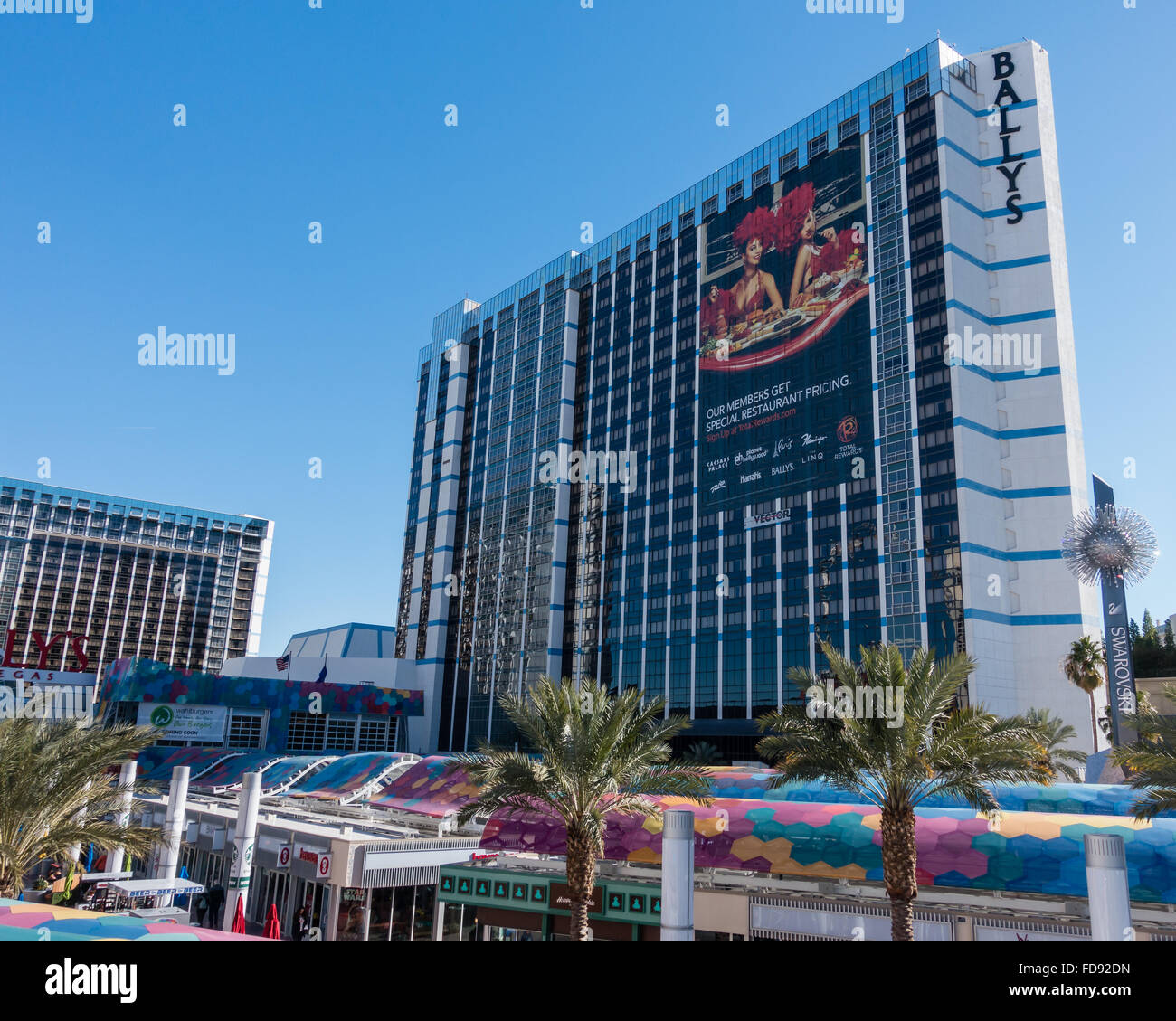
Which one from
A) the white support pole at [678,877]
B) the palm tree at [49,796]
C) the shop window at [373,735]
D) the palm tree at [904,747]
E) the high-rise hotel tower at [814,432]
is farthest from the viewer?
the shop window at [373,735]

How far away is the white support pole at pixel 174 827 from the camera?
31.7 m

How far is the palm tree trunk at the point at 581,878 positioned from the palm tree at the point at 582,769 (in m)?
0.02

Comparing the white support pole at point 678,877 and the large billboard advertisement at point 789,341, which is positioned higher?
the large billboard advertisement at point 789,341

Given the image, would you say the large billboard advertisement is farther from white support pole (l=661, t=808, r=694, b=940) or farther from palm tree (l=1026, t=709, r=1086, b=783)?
white support pole (l=661, t=808, r=694, b=940)

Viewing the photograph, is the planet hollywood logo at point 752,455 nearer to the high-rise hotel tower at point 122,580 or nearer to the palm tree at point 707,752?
the palm tree at point 707,752

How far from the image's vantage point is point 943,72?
274 ft

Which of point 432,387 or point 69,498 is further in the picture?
point 69,498

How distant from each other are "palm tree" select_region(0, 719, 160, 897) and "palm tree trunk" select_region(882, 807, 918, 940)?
20.5m

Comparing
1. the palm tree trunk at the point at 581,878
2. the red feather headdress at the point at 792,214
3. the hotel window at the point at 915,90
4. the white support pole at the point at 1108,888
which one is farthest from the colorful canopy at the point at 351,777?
the hotel window at the point at 915,90
